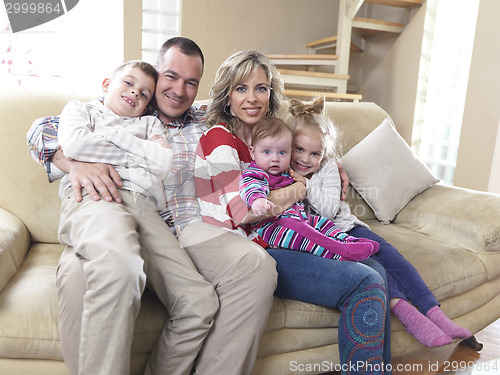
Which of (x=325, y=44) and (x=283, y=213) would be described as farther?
(x=325, y=44)

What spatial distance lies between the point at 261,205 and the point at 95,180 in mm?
517

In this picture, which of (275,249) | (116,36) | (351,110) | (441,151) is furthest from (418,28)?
(275,249)

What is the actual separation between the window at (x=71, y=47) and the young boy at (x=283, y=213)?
303cm

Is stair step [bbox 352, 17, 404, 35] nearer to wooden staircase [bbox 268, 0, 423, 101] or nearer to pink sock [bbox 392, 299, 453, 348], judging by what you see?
wooden staircase [bbox 268, 0, 423, 101]

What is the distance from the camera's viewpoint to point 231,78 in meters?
1.67

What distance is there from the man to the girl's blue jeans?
0.40 ft

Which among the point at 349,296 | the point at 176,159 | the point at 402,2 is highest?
the point at 402,2

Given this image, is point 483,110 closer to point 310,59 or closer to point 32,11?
point 310,59

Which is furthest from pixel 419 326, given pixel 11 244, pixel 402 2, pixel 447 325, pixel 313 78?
pixel 402 2

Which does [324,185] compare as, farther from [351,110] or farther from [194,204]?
[351,110]

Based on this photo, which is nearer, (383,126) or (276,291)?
(276,291)

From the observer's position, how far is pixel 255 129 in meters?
1.62

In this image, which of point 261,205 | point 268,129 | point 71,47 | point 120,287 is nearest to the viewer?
point 120,287

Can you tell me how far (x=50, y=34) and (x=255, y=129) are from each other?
3.41 meters
